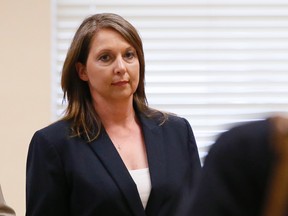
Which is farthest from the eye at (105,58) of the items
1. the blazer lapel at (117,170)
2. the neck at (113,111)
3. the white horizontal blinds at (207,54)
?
the white horizontal blinds at (207,54)

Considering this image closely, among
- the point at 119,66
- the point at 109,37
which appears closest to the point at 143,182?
the point at 119,66

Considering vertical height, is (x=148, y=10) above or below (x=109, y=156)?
above

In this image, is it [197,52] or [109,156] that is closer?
[109,156]

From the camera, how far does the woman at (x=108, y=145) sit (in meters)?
2.17

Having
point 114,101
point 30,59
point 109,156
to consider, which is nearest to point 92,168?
point 109,156

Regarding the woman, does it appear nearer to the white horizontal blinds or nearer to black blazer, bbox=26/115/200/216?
black blazer, bbox=26/115/200/216

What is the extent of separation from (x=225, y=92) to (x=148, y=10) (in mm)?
607

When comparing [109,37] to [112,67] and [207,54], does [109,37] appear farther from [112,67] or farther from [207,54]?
[207,54]

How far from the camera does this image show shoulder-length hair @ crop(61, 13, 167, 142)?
2.33 meters

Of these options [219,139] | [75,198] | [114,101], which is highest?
[219,139]

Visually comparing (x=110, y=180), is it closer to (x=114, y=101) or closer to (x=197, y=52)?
(x=114, y=101)

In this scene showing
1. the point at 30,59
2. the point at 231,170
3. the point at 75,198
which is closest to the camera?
the point at 231,170

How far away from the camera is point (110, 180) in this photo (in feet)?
7.12

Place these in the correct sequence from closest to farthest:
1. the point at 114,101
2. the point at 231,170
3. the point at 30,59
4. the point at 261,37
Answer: the point at 231,170, the point at 114,101, the point at 30,59, the point at 261,37
